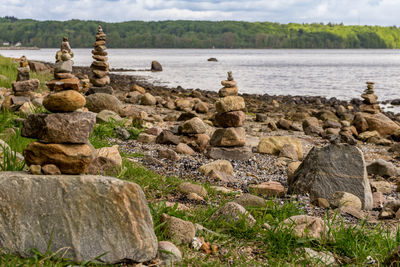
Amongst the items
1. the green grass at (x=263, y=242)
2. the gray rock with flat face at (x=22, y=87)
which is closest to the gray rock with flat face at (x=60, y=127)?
the green grass at (x=263, y=242)

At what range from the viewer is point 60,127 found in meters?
4.62

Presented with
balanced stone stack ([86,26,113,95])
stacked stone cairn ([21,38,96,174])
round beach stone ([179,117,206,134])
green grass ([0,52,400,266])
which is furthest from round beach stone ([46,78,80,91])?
balanced stone stack ([86,26,113,95])

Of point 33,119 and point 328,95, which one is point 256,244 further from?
point 328,95

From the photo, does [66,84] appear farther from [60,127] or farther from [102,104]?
[102,104]

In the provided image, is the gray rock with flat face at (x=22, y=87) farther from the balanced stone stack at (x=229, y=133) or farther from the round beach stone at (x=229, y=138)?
the round beach stone at (x=229, y=138)

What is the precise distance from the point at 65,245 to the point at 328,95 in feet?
113

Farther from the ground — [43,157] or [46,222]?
[43,157]

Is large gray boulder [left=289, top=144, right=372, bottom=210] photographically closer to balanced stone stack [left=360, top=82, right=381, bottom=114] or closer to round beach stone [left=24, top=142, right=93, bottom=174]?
round beach stone [left=24, top=142, right=93, bottom=174]

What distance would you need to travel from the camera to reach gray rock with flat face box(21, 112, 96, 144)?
461 cm

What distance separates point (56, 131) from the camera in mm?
4617

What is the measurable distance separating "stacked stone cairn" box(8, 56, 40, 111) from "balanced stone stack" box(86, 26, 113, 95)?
2826 mm

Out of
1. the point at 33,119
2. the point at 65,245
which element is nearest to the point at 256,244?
the point at 65,245

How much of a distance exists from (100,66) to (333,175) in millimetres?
12494

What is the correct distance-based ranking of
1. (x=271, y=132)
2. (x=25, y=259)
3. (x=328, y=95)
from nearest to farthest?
1. (x=25, y=259)
2. (x=271, y=132)
3. (x=328, y=95)
